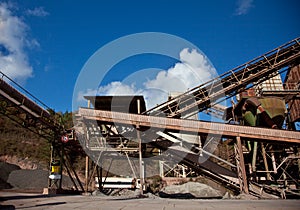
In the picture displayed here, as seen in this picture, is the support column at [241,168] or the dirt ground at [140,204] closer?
the dirt ground at [140,204]

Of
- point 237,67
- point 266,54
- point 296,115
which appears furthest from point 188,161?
point 296,115

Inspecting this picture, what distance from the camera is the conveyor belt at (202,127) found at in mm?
11820

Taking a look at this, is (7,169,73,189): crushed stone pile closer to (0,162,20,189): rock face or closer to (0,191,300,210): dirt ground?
(0,162,20,189): rock face

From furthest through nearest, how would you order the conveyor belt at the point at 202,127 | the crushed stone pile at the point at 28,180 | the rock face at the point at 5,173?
the crushed stone pile at the point at 28,180 < the rock face at the point at 5,173 < the conveyor belt at the point at 202,127

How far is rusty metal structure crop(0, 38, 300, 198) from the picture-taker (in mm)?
11961

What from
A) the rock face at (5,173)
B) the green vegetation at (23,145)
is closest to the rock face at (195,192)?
the rock face at (5,173)

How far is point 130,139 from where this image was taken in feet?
47.7

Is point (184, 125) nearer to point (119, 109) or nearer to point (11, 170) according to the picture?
point (119, 109)

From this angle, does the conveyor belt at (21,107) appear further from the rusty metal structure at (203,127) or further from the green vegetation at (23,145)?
the green vegetation at (23,145)

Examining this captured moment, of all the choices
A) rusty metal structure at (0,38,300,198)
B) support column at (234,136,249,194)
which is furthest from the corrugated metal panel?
support column at (234,136,249,194)

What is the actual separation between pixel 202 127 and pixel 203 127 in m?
0.05

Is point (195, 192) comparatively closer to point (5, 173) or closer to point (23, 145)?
point (5, 173)

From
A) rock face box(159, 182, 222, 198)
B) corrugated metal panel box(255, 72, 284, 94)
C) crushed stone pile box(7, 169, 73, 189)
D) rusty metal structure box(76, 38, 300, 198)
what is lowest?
rock face box(159, 182, 222, 198)

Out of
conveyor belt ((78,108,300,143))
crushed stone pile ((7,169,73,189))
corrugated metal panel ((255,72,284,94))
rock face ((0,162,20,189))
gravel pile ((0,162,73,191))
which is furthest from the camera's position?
crushed stone pile ((7,169,73,189))
